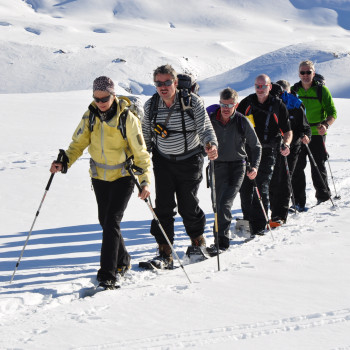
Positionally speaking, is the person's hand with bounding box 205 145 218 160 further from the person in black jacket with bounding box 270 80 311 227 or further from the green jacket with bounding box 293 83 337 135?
the green jacket with bounding box 293 83 337 135

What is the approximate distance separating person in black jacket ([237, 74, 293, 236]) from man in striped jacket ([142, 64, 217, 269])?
131cm

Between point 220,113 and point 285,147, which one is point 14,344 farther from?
point 285,147

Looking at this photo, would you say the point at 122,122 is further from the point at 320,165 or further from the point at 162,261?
the point at 320,165

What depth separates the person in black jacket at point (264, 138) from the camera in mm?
6516

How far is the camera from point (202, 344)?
3104 millimetres

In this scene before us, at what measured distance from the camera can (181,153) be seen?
5168 millimetres

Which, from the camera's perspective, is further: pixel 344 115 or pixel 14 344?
pixel 344 115

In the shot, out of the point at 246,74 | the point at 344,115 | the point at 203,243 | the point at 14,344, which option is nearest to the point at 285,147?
the point at 203,243

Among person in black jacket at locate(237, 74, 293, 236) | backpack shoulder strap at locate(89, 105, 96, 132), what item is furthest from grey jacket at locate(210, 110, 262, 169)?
backpack shoulder strap at locate(89, 105, 96, 132)

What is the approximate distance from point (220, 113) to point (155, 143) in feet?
3.44

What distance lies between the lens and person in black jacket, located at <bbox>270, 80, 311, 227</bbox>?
279 inches

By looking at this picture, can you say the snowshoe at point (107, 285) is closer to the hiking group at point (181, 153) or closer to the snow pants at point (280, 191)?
the hiking group at point (181, 153)

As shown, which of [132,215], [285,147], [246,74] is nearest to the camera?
[285,147]

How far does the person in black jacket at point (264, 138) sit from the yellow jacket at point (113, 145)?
230 cm
